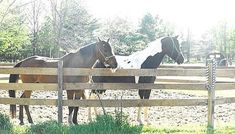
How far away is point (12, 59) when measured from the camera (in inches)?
1907

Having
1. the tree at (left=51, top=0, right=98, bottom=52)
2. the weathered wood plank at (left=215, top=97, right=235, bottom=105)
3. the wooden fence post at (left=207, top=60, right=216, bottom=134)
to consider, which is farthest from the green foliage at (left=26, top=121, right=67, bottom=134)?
the tree at (left=51, top=0, right=98, bottom=52)

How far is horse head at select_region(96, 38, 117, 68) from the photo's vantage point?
902 cm

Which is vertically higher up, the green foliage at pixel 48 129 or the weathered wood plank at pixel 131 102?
the weathered wood plank at pixel 131 102

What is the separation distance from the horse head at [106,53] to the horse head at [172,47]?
193cm

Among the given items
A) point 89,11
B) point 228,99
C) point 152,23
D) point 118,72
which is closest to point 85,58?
point 118,72

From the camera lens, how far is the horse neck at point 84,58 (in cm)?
948

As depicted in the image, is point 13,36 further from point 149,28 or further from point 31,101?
point 31,101

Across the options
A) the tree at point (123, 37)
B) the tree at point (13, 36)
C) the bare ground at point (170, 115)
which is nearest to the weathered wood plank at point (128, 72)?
the bare ground at point (170, 115)

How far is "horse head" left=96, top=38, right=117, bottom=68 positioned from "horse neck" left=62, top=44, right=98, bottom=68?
0.67 feet

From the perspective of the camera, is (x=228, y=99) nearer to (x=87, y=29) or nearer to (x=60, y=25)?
→ (x=60, y=25)

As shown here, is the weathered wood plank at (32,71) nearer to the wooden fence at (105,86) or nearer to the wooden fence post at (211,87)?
the wooden fence at (105,86)

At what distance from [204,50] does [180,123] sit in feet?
291

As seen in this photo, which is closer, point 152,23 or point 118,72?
point 118,72

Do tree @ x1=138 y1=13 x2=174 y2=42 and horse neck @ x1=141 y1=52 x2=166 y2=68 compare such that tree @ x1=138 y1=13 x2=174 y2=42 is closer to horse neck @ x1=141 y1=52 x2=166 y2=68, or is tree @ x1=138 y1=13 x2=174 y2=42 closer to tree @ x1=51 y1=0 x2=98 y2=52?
tree @ x1=51 y1=0 x2=98 y2=52
